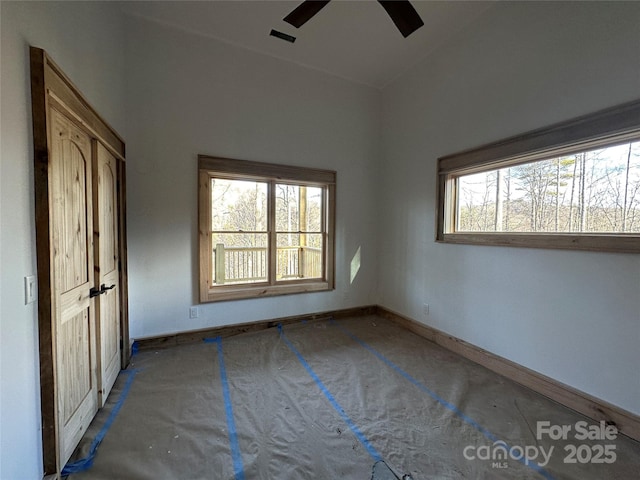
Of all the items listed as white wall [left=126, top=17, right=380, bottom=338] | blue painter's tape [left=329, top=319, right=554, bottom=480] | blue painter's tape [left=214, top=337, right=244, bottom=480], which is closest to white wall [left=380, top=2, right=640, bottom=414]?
blue painter's tape [left=329, top=319, right=554, bottom=480]

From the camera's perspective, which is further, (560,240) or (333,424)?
(560,240)

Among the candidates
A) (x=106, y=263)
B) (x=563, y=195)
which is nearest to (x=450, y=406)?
(x=563, y=195)

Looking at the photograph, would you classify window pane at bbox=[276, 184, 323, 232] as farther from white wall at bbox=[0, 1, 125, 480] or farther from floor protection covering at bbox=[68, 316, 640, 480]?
white wall at bbox=[0, 1, 125, 480]

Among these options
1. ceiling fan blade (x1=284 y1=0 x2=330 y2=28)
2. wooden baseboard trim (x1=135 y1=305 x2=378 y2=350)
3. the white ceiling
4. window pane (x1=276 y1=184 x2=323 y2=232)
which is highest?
the white ceiling

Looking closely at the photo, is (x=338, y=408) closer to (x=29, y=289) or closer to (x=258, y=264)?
(x=29, y=289)

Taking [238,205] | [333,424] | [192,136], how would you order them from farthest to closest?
1. [238,205]
2. [192,136]
3. [333,424]

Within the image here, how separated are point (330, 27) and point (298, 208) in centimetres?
211

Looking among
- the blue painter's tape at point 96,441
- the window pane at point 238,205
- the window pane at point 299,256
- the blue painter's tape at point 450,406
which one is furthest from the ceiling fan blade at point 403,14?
the blue painter's tape at point 96,441

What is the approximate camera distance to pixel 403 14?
1.63 meters

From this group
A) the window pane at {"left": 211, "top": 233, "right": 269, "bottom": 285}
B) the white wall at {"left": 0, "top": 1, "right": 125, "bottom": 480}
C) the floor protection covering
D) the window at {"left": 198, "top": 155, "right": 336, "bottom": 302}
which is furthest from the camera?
the window pane at {"left": 211, "top": 233, "right": 269, "bottom": 285}

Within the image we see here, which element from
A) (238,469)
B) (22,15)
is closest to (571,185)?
(238,469)

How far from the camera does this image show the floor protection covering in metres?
1.50

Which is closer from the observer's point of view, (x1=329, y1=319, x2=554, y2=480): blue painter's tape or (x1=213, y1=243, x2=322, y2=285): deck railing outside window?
(x1=329, y1=319, x2=554, y2=480): blue painter's tape

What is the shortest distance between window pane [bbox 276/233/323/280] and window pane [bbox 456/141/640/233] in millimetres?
2044
